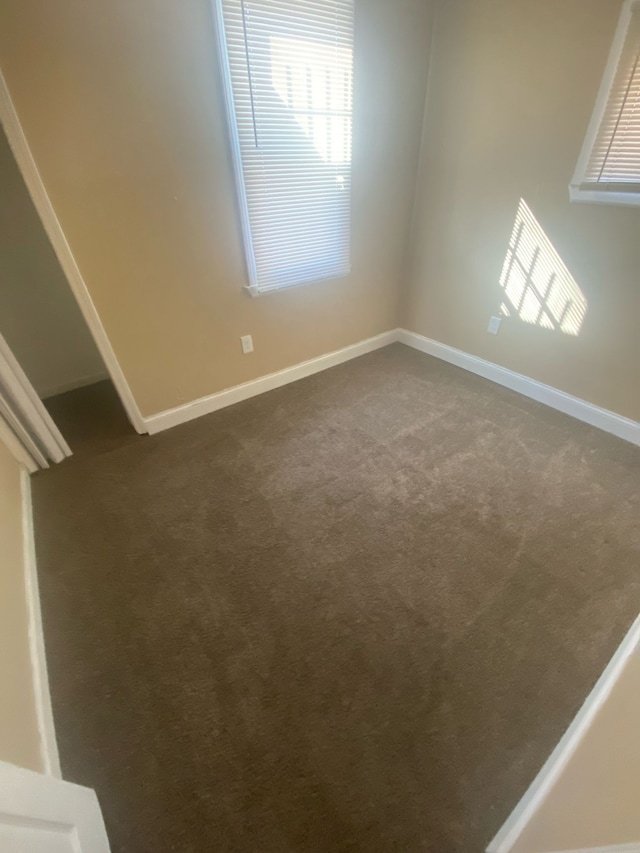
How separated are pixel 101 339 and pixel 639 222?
274 cm

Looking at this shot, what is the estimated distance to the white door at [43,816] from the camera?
57 centimetres

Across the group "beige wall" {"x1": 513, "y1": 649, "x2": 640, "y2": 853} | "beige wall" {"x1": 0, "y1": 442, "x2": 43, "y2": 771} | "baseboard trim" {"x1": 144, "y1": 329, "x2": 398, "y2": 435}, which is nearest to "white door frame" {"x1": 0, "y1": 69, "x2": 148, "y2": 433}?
"baseboard trim" {"x1": 144, "y1": 329, "x2": 398, "y2": 435}

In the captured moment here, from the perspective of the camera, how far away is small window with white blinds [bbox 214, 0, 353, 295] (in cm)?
171

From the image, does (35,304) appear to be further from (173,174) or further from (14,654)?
(14,654)

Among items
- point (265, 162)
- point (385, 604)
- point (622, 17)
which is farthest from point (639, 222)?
point (385, 604)

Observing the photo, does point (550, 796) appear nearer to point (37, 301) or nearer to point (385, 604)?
point (385, 604)

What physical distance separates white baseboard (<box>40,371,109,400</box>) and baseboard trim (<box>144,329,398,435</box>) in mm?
935

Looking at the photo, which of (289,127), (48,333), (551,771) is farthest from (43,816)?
(48,333)

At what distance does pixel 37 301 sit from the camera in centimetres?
247

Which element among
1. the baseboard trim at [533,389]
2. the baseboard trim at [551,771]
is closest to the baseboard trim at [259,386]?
the baseboard trim at [533,389]

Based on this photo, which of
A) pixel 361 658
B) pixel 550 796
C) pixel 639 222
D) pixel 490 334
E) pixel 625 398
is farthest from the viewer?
pixel 490 334

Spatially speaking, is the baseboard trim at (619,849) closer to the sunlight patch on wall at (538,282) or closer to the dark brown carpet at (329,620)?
the dark brown carpet at (329,620)

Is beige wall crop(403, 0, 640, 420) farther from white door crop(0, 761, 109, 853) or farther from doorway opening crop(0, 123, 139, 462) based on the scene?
white door crop(0, 761, 109, 853)

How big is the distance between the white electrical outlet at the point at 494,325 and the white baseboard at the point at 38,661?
2.89 m
